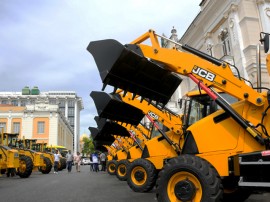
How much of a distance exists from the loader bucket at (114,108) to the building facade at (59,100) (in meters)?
97.7

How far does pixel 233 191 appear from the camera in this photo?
6457 millimetres

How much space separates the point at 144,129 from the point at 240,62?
27.0ft

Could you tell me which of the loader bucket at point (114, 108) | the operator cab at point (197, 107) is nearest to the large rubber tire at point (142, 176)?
the operator cab at point (197, 107)

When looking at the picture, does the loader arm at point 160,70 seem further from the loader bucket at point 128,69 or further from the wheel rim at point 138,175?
the wheel rim at point 138,175

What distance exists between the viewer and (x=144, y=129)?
14.4m

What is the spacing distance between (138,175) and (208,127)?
390cm

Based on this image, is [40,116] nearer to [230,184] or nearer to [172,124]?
[172,124]

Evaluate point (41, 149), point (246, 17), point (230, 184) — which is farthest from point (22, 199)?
point (41, 149)

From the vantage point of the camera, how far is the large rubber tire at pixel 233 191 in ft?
19.9

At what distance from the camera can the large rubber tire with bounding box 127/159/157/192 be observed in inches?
356

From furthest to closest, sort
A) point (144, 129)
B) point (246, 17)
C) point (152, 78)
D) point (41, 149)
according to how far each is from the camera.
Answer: point (41, 149)
point (246, 17)
point (144, 129)
point (152, 78)

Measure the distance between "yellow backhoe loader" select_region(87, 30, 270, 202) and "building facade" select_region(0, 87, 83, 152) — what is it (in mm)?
102399

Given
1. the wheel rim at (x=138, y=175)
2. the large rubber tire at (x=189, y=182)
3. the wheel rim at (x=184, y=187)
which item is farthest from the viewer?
the wheel rim at (x=138, y=175)

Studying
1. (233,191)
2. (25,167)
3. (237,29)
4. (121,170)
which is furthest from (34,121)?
(233,191)
